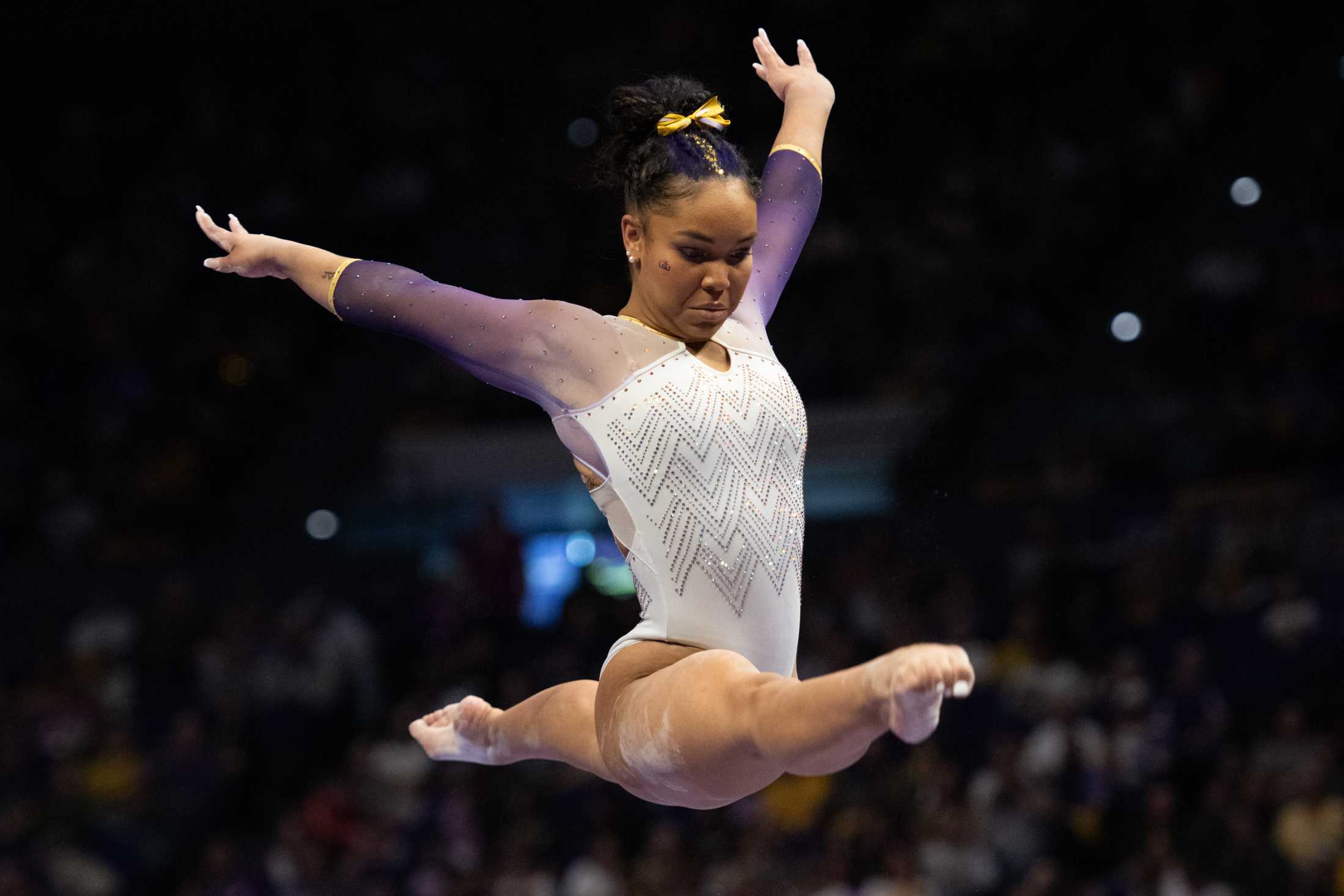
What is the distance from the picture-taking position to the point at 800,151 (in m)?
3.15

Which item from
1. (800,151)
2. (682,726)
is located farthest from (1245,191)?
(682,726)

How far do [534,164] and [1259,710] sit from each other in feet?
10.9

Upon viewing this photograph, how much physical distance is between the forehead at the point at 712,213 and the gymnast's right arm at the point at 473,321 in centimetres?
22

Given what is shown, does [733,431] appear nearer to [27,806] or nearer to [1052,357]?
[1052,357]

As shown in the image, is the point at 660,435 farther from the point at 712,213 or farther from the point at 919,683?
the point at 919,683

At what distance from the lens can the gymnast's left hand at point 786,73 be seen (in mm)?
3291

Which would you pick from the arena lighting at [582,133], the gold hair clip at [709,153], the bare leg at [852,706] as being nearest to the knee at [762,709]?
the bare leg at [852,706]

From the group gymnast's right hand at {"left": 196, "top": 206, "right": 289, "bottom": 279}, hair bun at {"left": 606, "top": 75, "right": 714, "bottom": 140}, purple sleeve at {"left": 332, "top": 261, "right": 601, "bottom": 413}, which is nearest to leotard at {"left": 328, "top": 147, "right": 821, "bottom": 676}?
purple sleeve at {"left": 332, "top": 261, "right": 601, "bottom": 413}

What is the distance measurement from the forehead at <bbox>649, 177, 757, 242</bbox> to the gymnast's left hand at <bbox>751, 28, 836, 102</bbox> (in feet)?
2.38

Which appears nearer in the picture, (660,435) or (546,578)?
(660,435)

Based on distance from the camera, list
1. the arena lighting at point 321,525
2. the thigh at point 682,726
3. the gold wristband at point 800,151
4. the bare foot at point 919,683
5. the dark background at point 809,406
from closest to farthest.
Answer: the bare foot at point 919,683
the thigh at point 682,726
the gold wristband at point 800,151
the dark background at point 809,406
the arena lighting at point 321,525

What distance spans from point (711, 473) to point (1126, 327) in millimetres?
4616

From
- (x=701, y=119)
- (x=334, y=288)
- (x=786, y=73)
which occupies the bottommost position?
(x=334, y=288)

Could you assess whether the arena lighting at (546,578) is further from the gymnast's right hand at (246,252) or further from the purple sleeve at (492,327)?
the purple sleeve at (492,327)
